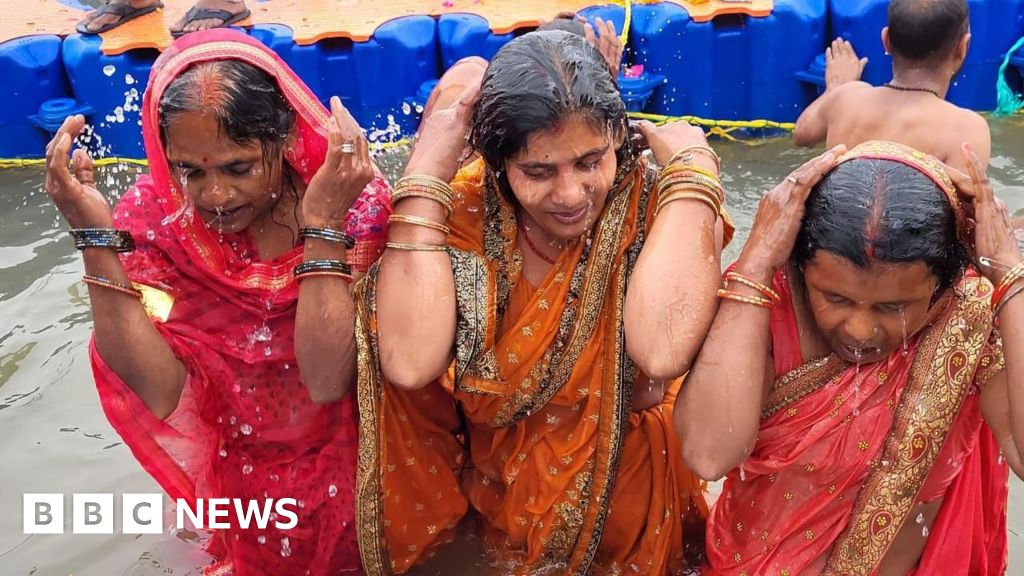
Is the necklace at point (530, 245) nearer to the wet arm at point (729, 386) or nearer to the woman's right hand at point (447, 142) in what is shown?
the woman's right hand at point (447, 142)

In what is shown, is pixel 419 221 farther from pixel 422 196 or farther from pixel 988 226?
pixel 988 226

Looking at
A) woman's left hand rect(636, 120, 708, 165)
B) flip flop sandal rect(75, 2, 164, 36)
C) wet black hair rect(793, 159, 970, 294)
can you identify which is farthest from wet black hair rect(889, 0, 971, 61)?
flip flop sandal rect(75, 2, 164, 36)

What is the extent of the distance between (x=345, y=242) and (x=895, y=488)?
4.72 ft

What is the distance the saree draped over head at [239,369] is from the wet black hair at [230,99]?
0.03 metres

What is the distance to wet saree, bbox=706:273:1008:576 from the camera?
89.9 inches

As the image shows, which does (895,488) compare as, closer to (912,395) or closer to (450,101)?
(912,395)

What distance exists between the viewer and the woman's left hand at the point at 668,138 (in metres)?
2.54

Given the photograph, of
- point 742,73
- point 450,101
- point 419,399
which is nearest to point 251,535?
point 419,399

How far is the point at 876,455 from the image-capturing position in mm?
2354

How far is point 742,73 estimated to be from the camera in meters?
6.65

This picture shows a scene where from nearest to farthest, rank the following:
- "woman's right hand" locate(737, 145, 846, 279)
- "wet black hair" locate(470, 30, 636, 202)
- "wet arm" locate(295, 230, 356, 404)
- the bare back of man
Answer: "woman's right hand" locate(737, 145, 846, 279) → "wet black hair" locate(470, 30, 636, 202) → "wet arm" locate(295, 230, 356, 404) → the bare back of man

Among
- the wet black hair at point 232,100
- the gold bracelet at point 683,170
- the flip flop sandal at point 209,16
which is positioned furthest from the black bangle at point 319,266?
the flip flop sandal at point 209,16

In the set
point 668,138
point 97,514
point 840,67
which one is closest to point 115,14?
point 97,514

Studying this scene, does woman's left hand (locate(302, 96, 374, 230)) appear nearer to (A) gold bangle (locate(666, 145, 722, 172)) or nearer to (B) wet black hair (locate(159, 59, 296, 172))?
(B) wet black hair (locate(159, 59, 296, 172))
